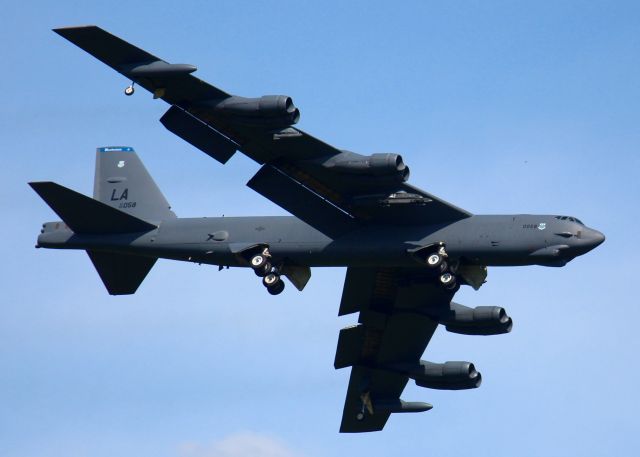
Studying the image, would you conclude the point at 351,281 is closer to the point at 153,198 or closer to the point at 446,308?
the point at 446,308

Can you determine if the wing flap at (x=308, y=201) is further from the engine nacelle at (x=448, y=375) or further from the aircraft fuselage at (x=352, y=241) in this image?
the engine nacelle at (x=448, y=375)

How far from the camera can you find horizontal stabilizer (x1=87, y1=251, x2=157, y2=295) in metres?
60.7

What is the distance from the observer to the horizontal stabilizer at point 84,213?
5716cm

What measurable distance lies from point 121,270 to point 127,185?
3.59 metres

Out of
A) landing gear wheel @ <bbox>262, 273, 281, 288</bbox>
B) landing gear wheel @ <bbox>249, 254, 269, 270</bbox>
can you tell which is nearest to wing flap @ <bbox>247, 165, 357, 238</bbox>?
landing gear wheel @ <bbox>249, 254, 269, 270</bbox>

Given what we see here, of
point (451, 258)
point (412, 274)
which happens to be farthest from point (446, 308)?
point (451, 258)

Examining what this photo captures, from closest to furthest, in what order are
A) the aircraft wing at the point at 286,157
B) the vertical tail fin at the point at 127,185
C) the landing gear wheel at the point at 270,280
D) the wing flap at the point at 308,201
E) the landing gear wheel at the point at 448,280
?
the aircraft wing at the point at 286,157 < the landing gear wheel at the point at 448,280 < the wing flap at the point at 308,201 < the landing gear wheel at the point at 270,280 < the vertical tail fin at the point at 127,185

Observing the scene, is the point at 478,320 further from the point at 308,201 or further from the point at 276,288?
the point at 308,201

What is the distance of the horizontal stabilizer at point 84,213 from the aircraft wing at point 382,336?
345 inches

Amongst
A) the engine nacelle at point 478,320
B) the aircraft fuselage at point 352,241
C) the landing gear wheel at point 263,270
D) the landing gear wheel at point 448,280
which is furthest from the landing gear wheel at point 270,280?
the engine nacelle at point 478,320

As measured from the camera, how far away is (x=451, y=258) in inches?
2172

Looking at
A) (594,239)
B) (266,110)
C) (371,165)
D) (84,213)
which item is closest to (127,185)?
(84,213)

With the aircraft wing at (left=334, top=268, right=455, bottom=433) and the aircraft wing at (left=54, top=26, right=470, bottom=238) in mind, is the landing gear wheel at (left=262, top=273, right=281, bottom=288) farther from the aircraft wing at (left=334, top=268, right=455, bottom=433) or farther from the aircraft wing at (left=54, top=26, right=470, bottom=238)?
the aircraft wing at (left=334, top=268, right=455, bottom=433)

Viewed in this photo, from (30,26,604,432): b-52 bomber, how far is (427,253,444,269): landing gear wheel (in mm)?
48
